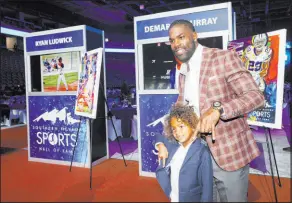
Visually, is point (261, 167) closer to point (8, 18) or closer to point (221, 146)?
point (221, 146)

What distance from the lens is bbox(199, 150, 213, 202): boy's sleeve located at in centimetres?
121

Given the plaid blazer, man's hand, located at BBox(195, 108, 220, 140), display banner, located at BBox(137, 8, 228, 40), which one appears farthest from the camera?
display banner, located at BBox(137, 8, 228, 40)

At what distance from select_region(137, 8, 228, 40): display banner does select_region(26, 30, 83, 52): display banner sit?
1.06 metres

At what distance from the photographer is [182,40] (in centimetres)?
136

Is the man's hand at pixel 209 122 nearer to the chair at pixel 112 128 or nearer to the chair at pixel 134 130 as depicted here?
the chair at pixel 112 128

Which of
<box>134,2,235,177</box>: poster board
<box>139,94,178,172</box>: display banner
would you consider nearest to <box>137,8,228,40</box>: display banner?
<box>134,2,235,177</box>: poster board

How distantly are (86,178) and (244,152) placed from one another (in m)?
2.57

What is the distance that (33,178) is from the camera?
334cm

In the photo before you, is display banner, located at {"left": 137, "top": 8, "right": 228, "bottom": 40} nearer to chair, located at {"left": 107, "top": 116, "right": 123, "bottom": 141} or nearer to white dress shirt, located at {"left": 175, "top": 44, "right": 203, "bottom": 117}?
white dress shirt, located at {"left": 175, "top": 44, "right": 203, "bottom": 117}

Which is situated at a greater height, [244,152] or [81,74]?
[81,74]

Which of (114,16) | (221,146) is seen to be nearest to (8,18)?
(114,16)

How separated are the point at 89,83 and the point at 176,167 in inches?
86.9

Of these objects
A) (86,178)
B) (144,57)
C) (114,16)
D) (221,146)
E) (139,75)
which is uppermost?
(114,16)

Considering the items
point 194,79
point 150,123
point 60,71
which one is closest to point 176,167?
point 194,79
